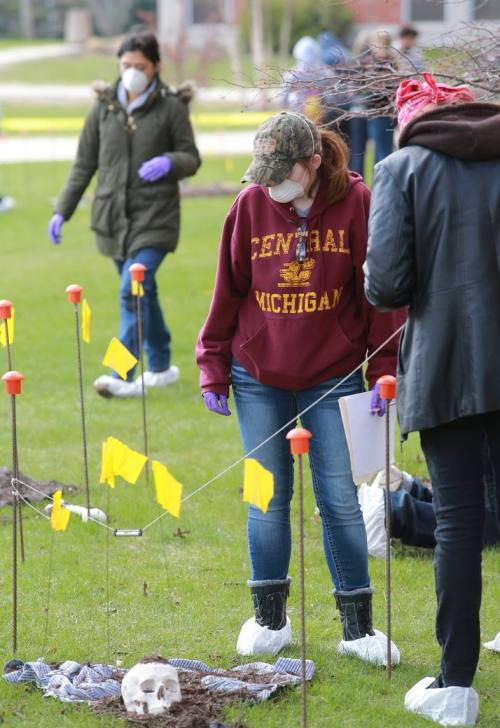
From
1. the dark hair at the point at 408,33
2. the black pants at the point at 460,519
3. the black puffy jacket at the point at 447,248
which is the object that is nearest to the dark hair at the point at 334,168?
the black puffy jacket at the point at 447,248

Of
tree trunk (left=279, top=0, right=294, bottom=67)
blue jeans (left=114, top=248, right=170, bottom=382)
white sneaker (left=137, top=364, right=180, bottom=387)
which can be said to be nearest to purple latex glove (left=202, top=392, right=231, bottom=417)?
blue jeans (left=114, top=248, right=170, bottom=382)

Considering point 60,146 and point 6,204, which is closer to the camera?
point 6,204

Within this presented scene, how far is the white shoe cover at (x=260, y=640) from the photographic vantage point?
15.0ft

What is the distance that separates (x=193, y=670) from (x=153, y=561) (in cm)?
133

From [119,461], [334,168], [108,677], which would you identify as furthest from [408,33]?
[108,677]

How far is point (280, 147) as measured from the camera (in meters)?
4.19

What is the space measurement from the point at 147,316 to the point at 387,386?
14.6ft

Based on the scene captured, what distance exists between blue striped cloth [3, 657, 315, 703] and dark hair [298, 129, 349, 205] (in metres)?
1.52

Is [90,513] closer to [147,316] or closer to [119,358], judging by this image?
[119,358]

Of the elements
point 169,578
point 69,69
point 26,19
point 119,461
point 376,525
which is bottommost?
point 69,69

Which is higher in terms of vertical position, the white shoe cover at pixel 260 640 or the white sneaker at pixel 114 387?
the white shoe cover at pixel 260 640

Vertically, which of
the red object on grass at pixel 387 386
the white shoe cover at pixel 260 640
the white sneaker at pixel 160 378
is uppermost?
the red object on grass at pixel 387 386

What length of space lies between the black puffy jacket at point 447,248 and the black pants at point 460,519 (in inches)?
4.3

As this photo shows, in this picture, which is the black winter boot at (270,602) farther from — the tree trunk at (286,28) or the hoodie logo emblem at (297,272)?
the tree trunk at (286,28)
